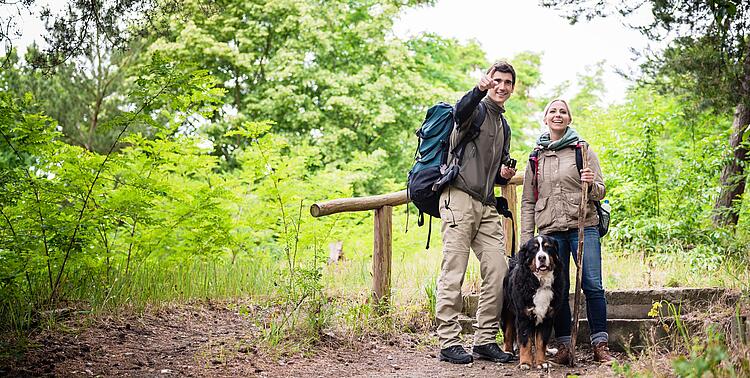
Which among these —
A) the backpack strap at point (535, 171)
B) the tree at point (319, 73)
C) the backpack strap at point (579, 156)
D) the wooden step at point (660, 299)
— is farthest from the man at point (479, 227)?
the tree at point (319, 73)

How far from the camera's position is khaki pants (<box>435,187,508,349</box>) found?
492 cm

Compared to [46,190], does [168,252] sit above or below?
below

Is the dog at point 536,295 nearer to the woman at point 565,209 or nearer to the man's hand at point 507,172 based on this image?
the woman at point 565,209

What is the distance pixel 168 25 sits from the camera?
5.52 meters

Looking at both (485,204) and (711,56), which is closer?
(485,204)

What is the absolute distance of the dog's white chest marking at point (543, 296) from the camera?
4.50 m

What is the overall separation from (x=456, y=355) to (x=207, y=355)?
1811 mm

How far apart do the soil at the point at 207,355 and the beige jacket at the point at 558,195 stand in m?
0.99

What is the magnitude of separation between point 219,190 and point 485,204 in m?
3.55

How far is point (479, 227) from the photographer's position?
504 centimetres

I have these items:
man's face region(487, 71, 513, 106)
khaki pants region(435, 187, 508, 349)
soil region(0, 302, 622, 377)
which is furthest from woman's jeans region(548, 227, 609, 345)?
man's face region(487, 71, 513, 106)

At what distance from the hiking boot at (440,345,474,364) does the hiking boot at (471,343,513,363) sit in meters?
0.11

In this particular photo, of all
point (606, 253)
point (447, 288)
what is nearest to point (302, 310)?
point (447, 288)

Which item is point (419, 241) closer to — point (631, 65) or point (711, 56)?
point (631, 65)
